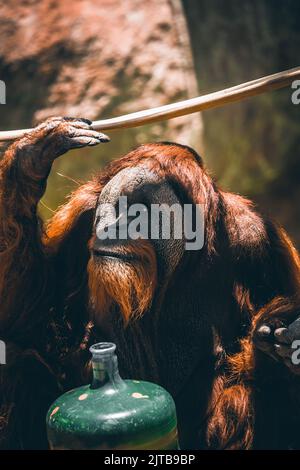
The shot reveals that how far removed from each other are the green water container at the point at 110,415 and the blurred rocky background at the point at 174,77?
1.99 m

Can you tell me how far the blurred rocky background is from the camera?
4.27 m

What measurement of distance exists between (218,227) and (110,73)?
1881mm

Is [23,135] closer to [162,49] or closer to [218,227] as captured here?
[218,227]

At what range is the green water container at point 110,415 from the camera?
224 cm

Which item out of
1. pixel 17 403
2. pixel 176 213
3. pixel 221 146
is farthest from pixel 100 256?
pixel 221 146

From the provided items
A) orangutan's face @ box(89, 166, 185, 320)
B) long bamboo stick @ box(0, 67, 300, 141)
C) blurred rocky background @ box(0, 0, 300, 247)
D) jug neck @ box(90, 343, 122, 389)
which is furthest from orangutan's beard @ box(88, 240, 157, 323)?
blurred rocky background @ box(0, 0, 300, 247)

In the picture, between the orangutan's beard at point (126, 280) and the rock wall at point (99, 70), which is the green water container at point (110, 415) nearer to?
the orangutan's beard at point (126, 280)

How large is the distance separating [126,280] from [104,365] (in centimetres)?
28

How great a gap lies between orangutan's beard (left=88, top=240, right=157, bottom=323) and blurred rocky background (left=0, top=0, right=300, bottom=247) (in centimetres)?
173

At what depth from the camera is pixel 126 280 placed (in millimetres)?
2486

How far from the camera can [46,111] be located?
14.3 ft

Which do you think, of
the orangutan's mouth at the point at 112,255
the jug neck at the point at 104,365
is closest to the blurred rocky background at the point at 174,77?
the orangutan's mouth at the point at 112,255

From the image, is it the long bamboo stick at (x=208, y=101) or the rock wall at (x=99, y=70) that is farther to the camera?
the rock wall at (x=99, y=70)

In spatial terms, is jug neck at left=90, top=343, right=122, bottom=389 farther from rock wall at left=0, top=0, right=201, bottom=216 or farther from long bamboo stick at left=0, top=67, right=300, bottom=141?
rock wall at left=0, top=0, right=201, bottom=216
